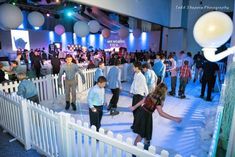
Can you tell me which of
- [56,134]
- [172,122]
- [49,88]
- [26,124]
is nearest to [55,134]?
[56,134]

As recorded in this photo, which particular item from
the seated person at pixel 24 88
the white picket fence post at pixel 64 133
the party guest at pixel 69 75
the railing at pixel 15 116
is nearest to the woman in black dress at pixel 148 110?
the white picket fence post at pixel 64 133

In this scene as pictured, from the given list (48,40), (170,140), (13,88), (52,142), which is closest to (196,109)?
(170,140)

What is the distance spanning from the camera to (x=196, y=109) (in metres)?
5.82

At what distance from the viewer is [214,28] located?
1.38 metres

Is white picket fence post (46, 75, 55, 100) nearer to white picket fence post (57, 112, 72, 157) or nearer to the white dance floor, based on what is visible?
the white dance floor

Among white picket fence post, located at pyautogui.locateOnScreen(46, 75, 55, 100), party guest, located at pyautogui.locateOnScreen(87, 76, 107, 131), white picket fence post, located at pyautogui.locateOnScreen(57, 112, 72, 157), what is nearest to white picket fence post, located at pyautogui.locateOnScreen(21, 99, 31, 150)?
white picket fence post, located at pyautogui.locateOnScreen(57, 112, 72, 157)

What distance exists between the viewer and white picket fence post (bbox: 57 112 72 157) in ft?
8.66

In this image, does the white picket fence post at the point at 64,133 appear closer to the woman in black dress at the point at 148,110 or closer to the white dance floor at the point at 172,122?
the woman in black dress at the point at 148,110

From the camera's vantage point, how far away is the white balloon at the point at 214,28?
1.38 meters

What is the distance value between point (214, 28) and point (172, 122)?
3719 mm

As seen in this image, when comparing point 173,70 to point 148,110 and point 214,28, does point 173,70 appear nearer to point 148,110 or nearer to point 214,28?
point 148,110

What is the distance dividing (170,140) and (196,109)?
235 centimetres

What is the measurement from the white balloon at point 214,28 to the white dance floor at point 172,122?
8.61ft

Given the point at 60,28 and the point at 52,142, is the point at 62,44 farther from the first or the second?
the point at 52,142
